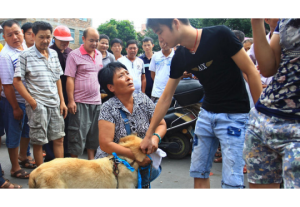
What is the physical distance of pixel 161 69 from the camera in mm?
5023

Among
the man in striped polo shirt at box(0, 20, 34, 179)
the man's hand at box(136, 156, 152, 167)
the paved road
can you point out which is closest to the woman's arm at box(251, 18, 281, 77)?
the man's hand at box(136, 156, 152, 167)

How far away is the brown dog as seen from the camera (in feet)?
6.03

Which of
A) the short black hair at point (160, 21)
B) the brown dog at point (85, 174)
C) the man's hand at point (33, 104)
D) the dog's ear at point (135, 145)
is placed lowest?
the brown dog at point (85, 174)

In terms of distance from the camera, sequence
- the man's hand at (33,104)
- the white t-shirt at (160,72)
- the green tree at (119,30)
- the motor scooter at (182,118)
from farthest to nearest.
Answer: the green tree at (119,30)
the white t-shirt at (160,72)
the motor scooter at (182,118)
the man's hand at (33,104)

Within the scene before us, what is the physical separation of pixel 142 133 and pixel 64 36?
109 inches

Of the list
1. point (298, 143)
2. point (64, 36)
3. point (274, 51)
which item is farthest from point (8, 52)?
point (298, 143)

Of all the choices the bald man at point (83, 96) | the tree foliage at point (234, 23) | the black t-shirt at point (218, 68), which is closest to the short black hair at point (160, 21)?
the black t-shirt at point (218, 68)

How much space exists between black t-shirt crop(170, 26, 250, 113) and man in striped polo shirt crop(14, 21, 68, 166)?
2.06 meters

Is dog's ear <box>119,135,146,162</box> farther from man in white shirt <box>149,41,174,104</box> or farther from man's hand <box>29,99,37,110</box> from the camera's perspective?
man in white shirt <box>149,41,174,104</box>

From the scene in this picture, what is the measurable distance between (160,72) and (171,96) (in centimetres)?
274

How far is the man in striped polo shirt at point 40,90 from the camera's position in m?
3.41

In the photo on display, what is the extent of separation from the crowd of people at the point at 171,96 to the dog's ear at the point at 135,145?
0.14 ft

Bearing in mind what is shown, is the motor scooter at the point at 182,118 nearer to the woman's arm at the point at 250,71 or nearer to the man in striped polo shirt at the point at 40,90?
the man in striped polo shirt at the point at 40,90

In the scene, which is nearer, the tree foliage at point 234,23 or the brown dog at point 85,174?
the brown dog at point 85,174
